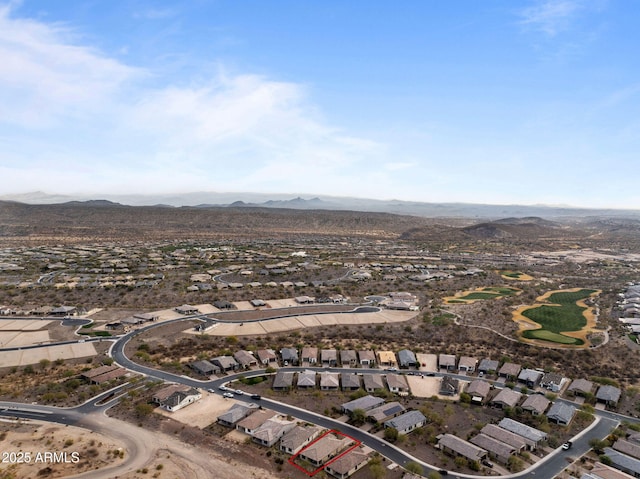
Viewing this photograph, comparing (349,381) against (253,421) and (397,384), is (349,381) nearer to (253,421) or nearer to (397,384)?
(397,384)

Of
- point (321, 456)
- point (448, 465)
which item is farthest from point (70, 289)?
point (448, 465)

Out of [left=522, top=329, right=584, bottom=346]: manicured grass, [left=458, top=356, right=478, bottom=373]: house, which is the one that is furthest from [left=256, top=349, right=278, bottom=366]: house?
[left=522, top=329, right=584, bottom=346]: manicured grass

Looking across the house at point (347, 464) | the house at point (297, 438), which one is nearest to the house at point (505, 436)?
the house at point (347, 464)

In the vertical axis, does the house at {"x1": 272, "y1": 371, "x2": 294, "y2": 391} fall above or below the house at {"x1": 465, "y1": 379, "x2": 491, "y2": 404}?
above

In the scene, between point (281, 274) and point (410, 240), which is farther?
point (410, 240)

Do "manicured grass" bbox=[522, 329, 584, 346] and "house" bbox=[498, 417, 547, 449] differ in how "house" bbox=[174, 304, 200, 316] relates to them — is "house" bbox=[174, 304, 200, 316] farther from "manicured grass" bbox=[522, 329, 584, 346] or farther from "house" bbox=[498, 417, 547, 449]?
"manicured grass" bbox=[522, 329, 584, 346]

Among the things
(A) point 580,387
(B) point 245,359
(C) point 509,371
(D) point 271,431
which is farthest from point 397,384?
(A) point 580,387

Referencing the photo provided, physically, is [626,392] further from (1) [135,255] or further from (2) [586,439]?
(1) [135,255]
